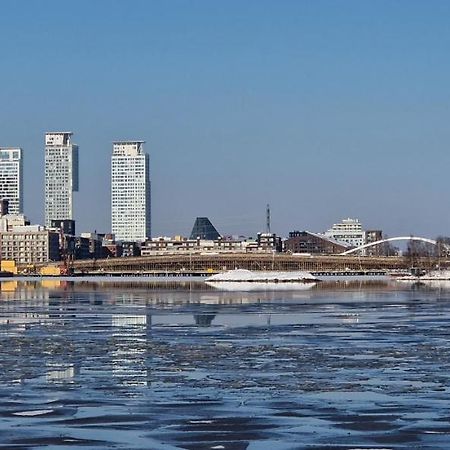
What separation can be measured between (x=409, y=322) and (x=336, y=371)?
1725 centimetres

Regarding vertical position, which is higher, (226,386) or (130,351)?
(130,351)

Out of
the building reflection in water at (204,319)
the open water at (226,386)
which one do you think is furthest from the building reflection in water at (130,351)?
the building reflection in water at (204,319)

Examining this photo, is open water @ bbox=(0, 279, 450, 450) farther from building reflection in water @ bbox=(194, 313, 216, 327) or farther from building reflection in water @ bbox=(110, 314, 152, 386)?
building reflection in water @ bbox=(194, 313, 216, 327)

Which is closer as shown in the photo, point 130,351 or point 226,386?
point 226,386

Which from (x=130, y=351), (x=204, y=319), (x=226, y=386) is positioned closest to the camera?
(x=226, y=386)

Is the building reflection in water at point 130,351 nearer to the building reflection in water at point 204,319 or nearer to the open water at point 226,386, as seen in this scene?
the open water at point 226,386

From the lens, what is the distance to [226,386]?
21562mm

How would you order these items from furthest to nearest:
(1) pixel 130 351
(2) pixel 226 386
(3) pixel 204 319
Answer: (3) pixel 204 319 → (1) pixel 130 351 → (2) pixel 226 386

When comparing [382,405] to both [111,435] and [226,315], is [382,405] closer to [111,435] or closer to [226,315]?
[111,435]

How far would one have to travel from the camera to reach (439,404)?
19094 mm

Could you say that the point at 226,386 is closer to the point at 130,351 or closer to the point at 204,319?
the point at 130,351

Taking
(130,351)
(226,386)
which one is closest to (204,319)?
(130,351)

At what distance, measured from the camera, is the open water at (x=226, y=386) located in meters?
16.5

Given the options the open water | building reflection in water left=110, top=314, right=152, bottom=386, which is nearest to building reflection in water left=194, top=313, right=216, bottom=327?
the open water
